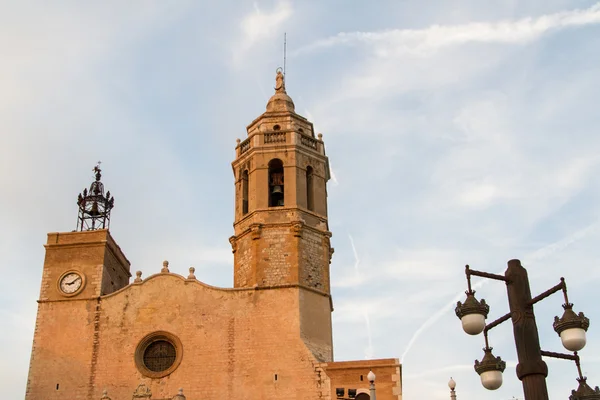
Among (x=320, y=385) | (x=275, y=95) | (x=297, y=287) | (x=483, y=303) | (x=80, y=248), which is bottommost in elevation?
(x=483, y=303)

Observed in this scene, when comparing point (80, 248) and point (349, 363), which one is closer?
point (349, 363)

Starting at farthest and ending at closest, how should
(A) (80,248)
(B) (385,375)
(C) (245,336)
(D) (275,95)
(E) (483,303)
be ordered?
1. (D) (275,95)
2. (A) (80,248)
3. (C) (245,336)
4. (B) (385,375)
5. (E) (483,303)

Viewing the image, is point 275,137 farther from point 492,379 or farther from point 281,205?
point 492,379

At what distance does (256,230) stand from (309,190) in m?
3.35

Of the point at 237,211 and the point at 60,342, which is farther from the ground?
the point at 237,211

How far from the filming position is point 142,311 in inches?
1151

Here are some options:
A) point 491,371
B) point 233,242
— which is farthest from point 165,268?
point 491,371

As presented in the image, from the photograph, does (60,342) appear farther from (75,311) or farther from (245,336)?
(245,336)

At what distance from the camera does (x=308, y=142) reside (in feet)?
108

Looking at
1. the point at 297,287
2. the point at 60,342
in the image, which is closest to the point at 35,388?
the point at 60,342

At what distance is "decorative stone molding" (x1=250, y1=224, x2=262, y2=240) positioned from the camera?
30.1 m

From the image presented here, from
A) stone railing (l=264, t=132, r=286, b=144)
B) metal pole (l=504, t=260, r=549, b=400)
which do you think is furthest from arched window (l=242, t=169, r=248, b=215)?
metal pole (l=504, t=260, r=549, b=400)

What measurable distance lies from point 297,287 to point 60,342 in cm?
909

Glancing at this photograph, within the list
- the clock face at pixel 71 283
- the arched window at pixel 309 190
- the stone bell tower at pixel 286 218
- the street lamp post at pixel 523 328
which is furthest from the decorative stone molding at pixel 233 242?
the street lamp post at pixel 523 328
